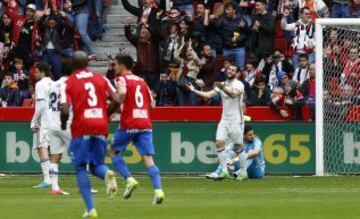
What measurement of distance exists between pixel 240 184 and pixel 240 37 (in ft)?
20.7

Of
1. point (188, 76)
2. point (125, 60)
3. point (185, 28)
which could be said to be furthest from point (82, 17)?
point (125, 60)

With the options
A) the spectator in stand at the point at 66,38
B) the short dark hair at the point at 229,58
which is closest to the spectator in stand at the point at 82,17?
the spectator in stand at the point at 66,38

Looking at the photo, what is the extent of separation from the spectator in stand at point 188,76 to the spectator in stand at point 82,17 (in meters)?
2.86

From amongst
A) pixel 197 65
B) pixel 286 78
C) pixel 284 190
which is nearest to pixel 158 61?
pixel 197 65

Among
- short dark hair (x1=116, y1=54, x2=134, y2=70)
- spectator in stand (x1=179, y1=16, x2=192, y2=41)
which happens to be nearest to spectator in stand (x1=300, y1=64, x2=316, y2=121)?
spectator in stand (x1=179, y1=16, x2=192, y2=41)

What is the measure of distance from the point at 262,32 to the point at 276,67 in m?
1.03

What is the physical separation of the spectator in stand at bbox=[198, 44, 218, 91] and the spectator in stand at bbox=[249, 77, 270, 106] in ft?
3.46

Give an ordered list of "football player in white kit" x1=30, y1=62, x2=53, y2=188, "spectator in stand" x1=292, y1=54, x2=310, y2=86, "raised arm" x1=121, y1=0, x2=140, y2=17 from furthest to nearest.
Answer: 1. "raised arm" x1=121, y1=0, x2=140, y2=17
2. "spectator in stand" x1=292, y1=54, x2=310, y2=86
3. "football player in white kit" x1=30, y1=62, x2=53, y2=188

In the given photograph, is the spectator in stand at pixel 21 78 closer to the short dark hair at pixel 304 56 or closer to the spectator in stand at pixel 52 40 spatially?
the spectator in stand at pixel 52 40

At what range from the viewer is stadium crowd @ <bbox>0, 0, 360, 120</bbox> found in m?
→ 27.8

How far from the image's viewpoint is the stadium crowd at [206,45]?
1095 inches

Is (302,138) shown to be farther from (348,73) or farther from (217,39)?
(217,39)

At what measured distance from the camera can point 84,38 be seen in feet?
104

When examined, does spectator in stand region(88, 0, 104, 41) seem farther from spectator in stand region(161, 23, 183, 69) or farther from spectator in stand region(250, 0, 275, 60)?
spectator in stand region(250, 0, 275, 60)
